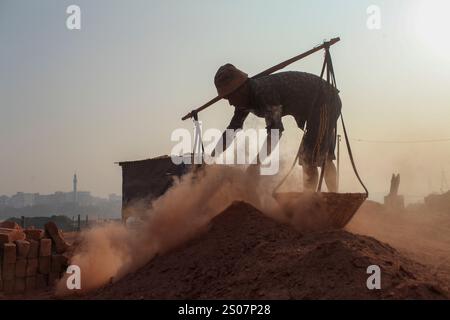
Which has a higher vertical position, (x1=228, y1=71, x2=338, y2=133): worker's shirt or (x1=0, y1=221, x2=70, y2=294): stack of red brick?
(x1=228, y1=71, x2=338, y2=133): worker's shirt

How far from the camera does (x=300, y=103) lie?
5043 millimetres

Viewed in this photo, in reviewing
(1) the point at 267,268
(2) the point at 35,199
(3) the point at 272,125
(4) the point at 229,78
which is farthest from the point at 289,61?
(2) the point at 35,199

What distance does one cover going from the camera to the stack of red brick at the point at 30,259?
5.21m

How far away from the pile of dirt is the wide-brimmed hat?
1.34 meters

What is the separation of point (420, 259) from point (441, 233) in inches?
258

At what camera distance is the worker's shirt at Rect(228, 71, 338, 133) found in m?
4.79

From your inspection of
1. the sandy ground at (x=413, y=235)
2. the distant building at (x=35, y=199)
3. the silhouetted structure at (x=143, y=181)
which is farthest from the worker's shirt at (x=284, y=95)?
the distant building at (x=35, y=199)

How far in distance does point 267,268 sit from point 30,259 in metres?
3.57

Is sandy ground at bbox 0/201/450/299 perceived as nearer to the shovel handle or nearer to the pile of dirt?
the pile of dirt

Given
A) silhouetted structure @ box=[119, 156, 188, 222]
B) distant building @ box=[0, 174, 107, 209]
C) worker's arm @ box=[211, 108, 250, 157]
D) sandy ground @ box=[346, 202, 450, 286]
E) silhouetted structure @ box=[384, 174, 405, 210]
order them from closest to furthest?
worker's arm @ box=[211, 108, 250, 157] → sandy ground @ box=[346, 202, 450, 286] → silhouetted structure @ box=[119, 156, 188, 222] → silhouetted structure @ box=[384, 174, 405, 210] → distant building @ box=[0, 174, 107, 209]

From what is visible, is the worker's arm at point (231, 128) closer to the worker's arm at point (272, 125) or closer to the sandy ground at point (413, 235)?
the worker's arm at point (272, 125)

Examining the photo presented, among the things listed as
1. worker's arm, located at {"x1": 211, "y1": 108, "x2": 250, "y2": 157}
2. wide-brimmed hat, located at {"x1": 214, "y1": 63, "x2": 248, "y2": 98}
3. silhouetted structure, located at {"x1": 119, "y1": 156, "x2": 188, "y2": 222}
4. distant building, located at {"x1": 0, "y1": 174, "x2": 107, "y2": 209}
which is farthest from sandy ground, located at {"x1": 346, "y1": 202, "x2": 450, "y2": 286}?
distant building, located at {"x1": 0, "y1": 174, "x2": 107, "y2": 209}
